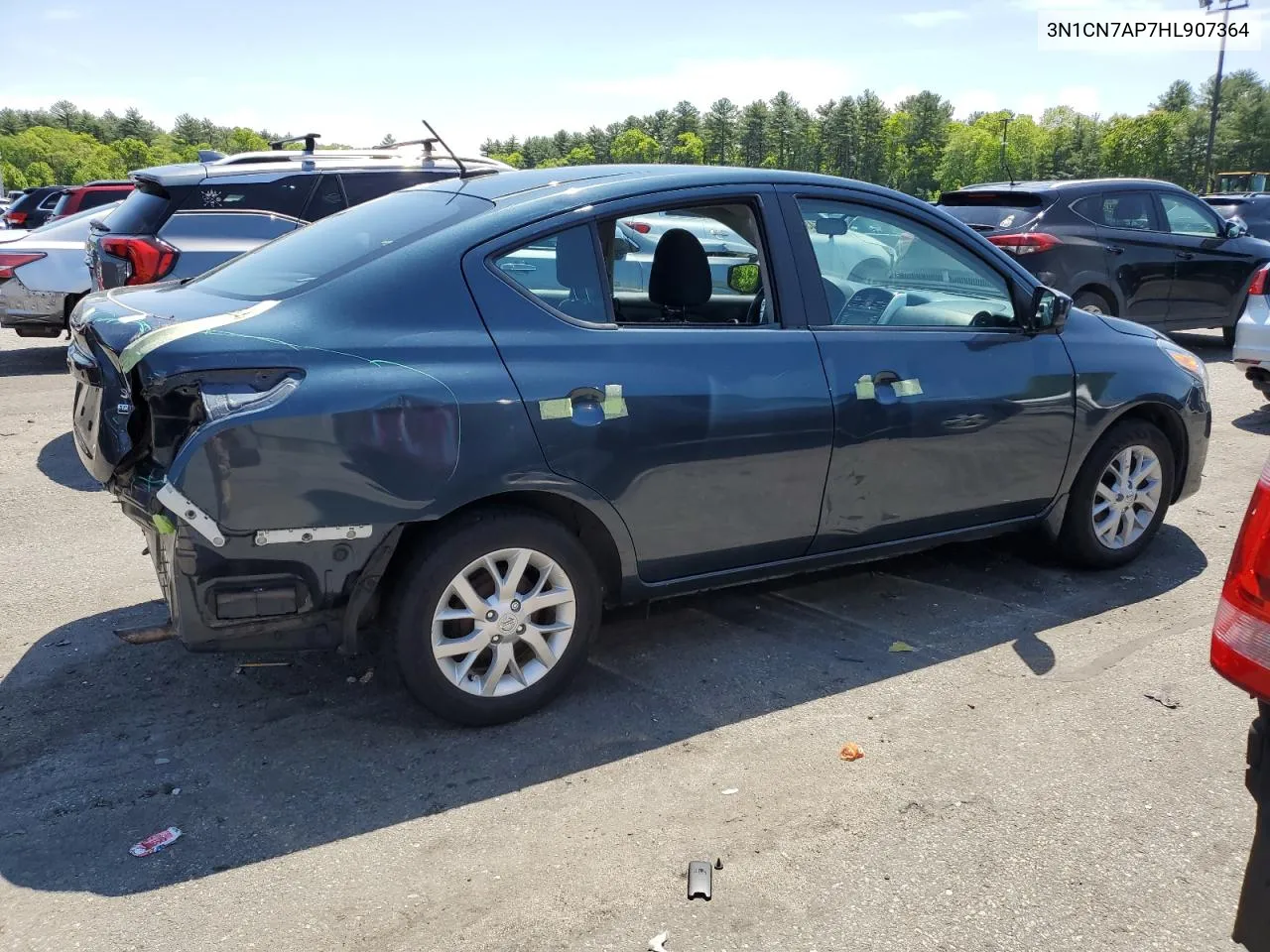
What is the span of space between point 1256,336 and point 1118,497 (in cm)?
420

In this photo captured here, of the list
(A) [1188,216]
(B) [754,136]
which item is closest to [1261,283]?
(A) [1188,216]

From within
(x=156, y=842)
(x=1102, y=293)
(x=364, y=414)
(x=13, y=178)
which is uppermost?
(x=13, y=178)

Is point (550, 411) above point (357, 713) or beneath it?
above

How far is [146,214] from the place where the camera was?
7391mm

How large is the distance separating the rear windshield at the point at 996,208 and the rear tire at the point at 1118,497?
5.69m

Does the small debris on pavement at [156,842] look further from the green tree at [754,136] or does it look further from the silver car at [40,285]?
the green tree at [754,136]

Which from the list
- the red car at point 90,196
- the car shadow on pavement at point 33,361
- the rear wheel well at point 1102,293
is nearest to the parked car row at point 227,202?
the car shadow on pavement at point 33,361

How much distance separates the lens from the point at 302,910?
2707mm

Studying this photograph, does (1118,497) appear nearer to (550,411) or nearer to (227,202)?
(550,411)

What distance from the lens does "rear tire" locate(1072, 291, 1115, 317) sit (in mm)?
10514

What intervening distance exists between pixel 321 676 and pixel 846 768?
1.92 m

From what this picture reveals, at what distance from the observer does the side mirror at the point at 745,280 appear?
13.6 feet

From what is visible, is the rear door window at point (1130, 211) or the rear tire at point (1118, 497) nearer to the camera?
the rear tire at point (1118, 497)

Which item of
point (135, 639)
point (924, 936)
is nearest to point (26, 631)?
point (135, 639)
